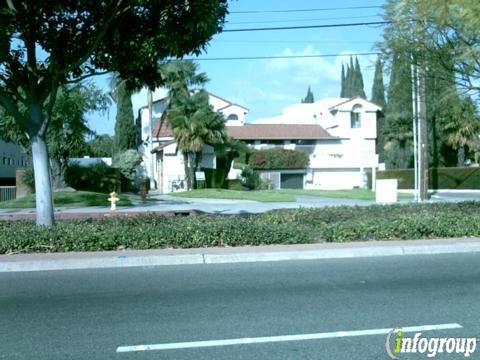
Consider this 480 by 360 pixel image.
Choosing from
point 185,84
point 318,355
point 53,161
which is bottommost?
point 318,355

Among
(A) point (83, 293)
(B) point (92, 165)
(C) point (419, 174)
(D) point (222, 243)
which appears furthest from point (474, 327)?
(B) point (92, 165)

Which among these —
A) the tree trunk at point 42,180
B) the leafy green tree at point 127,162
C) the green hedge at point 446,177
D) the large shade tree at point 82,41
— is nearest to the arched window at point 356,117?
the green hedge at point 446,177

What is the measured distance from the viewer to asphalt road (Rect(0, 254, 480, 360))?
5359 mm

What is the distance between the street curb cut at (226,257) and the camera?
9.39 m

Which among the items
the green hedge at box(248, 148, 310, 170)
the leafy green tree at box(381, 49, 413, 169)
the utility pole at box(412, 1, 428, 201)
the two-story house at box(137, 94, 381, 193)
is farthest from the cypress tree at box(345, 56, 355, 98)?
the utility pole at box(412, 1, 428, 201)

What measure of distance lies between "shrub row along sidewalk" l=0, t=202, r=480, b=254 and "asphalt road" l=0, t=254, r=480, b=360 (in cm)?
128

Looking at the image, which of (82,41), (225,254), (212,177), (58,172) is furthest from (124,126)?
(225,254)

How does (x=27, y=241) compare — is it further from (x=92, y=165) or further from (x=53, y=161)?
(x=92, y=165)

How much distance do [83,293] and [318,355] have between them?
150 inches

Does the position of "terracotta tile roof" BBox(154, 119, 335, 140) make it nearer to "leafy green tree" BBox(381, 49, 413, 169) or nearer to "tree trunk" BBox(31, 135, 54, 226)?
"leafy green tree" BBox(381, 49, 413, 169)

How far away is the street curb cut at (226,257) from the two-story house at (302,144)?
3325 centimetres

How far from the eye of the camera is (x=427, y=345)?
17.5ft

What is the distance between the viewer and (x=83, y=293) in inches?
302

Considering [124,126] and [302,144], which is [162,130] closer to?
[124,126]
